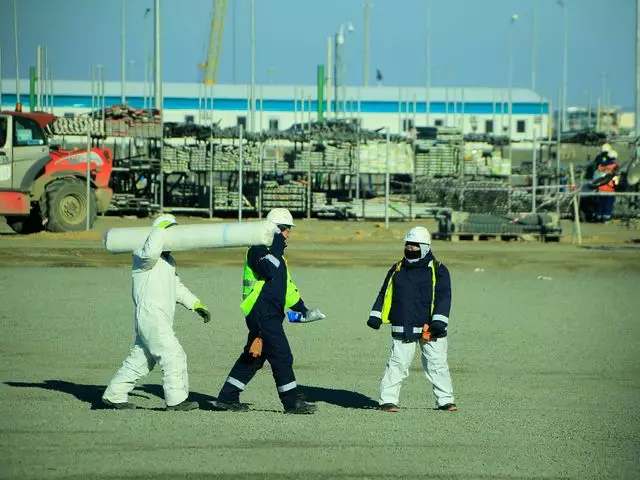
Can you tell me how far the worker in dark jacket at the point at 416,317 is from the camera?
990 cm

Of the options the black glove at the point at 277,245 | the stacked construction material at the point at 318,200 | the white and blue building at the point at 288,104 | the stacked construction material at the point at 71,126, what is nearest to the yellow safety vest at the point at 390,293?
the black glove at the point at 277,245

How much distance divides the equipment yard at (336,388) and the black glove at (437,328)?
62cm

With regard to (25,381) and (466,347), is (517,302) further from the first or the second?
(25,381)

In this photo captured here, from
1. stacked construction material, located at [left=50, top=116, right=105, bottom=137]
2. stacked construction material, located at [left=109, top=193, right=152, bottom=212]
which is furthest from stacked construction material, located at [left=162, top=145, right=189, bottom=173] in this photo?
stacked construction material, located at [left=50, top=116, right=105, bottom=137]

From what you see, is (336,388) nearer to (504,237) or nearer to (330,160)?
(504,237)

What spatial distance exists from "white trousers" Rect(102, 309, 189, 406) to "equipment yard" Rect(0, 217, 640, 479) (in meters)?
0.17

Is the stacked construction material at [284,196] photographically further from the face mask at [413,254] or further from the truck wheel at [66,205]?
the face mask at [413,254]

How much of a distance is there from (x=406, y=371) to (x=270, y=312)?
1223 mm

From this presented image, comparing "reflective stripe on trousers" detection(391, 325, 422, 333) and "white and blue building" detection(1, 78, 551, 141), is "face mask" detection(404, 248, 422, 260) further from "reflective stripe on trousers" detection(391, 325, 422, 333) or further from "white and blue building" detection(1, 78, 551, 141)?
"white and blue building" detection(1, 78, 551, 141)

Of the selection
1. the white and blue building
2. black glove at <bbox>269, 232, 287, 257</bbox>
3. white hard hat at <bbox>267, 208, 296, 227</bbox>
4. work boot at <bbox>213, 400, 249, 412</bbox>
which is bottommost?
work boot at <bbox>213, 400, 249, 412</bbox>

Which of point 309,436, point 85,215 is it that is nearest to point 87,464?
point 309,436

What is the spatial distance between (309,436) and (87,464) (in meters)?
1.75

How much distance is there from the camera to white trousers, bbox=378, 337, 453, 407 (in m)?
9.91

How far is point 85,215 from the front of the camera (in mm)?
30547
